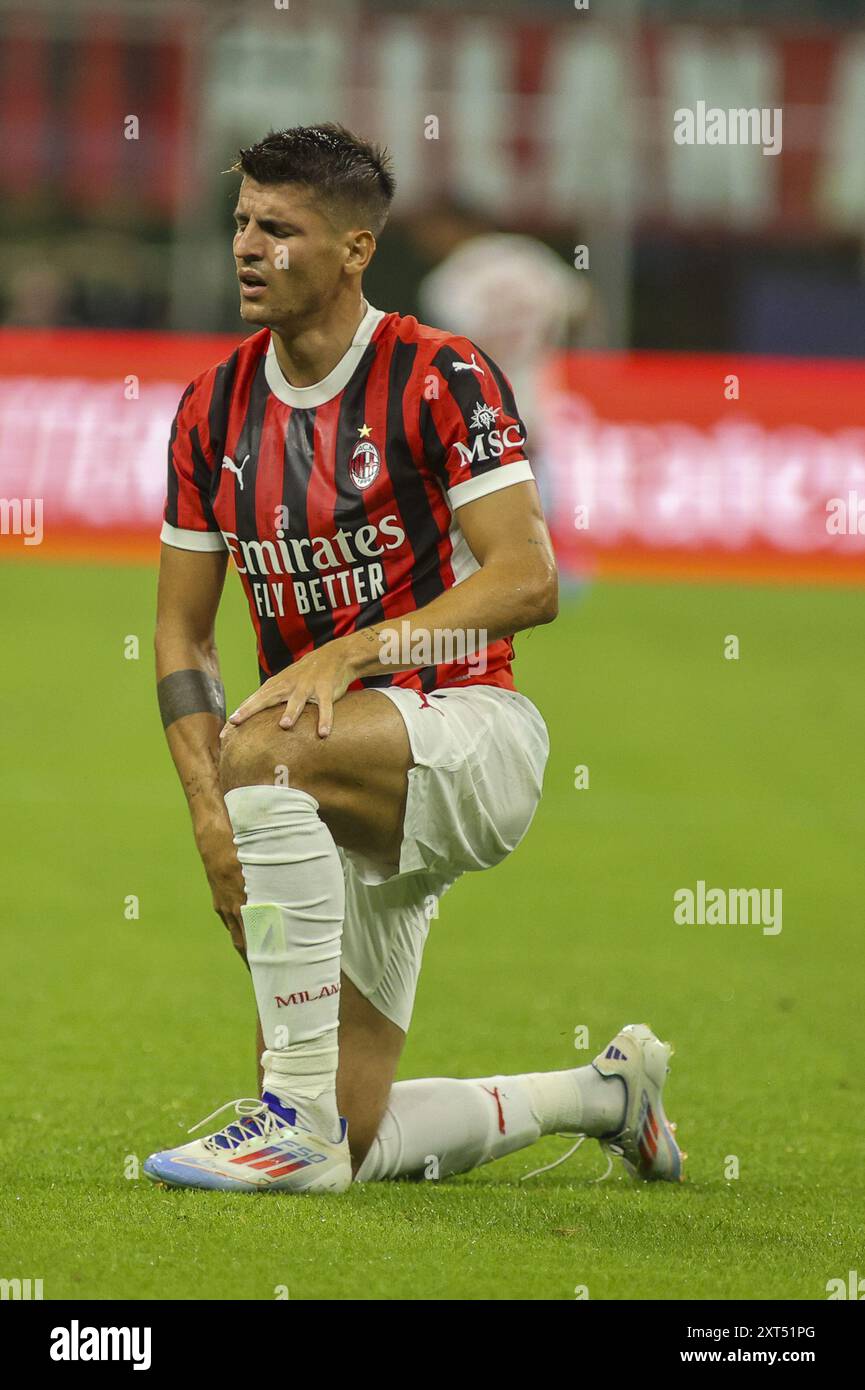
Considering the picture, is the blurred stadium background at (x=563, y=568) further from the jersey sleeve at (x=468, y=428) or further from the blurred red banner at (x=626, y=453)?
the jersey sleeve at (x=468, y=428)

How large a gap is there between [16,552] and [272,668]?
492 inches

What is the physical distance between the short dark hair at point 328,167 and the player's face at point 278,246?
0.03 meters

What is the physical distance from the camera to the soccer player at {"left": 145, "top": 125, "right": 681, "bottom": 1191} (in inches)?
150

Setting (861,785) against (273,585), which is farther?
(861,785)

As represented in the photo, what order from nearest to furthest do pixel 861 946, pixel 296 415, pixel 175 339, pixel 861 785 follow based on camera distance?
pixel 296 415, pixel 861 946, pixel 861 785, pixel 175 339

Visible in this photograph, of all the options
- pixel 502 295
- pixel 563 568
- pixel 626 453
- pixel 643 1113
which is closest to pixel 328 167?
pixel 643 1113

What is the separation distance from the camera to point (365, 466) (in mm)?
4129

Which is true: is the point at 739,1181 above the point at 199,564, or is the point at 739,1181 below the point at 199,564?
below

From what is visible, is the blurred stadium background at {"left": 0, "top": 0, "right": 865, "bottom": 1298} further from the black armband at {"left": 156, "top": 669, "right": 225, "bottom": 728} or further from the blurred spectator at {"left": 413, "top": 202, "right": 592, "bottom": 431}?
the black armband at {"left": 156, "top": 669, "right": 225, "bottom": 728}

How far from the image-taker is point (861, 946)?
6680mm

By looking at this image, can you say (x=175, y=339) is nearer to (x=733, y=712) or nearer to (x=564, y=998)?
(x=733, y=712)

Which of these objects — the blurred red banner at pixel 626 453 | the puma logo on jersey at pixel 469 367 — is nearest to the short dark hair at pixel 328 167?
the puma logo on jersey at pixel 469 367

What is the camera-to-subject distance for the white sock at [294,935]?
376 cm

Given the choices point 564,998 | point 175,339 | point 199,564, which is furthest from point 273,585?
point 175,339
